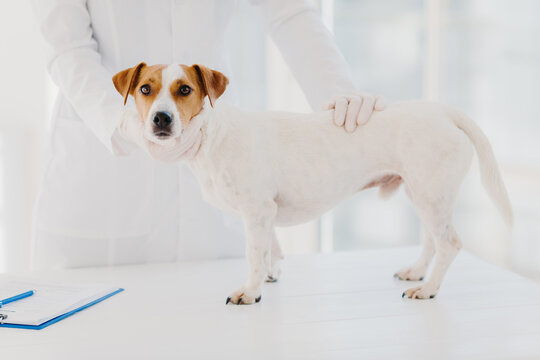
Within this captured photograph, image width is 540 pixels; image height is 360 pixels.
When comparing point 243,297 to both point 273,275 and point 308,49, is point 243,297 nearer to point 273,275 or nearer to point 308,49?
point 273,275

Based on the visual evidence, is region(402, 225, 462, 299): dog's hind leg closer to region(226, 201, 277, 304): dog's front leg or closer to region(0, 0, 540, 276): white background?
region(226, 201, 277, 304): dog's front leg

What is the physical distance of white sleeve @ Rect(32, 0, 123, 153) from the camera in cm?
121

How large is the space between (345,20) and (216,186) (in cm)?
250

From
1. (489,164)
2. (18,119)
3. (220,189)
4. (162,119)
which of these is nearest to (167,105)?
(162,119)

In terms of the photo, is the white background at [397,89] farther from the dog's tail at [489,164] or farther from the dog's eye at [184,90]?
the dog's eye at [184,90]

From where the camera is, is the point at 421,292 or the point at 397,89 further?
the point at 397,89

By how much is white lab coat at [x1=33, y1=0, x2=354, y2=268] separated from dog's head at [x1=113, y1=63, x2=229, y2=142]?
32 cm

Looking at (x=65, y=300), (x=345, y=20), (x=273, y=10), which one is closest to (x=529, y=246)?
(x=345, y=20)

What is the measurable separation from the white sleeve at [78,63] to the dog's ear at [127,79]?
0.13 m

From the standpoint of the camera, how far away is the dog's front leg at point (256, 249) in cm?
111

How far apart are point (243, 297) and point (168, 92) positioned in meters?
0.43

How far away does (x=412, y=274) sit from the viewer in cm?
130

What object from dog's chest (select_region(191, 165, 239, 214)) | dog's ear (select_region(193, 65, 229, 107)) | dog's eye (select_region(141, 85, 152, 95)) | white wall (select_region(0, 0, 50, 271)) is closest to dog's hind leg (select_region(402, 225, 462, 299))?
dog's chest (select_region(191, 165, 239, 214))

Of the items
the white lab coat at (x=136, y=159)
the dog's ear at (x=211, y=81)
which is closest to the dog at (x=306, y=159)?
the dog's ear at (x=211, y=81)
